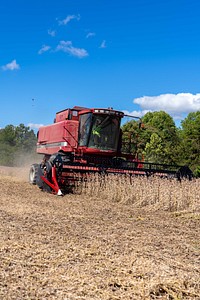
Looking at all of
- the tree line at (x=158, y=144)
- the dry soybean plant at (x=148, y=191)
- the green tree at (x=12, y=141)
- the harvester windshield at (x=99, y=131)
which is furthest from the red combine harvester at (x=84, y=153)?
the green tree at (x=12, y=141)

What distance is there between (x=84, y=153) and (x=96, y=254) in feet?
26.7

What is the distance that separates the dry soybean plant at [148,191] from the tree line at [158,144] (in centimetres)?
1114

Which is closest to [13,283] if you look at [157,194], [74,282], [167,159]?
[74,282]

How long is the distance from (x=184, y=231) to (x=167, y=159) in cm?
3083

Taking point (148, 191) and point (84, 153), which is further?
point (84, 153)

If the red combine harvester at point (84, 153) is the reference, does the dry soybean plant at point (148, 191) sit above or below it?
below

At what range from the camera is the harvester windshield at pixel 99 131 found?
12.5 meters

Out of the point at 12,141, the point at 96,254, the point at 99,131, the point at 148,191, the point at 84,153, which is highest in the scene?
the point at 12,141

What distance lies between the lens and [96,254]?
4434 mm

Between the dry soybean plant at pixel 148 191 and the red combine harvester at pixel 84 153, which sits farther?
the red combine harvester at pixel 84 153

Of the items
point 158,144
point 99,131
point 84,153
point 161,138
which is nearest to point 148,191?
point 84,153

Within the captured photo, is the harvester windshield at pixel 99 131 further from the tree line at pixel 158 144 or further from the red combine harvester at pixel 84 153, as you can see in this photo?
the tree line at pixel 158 144

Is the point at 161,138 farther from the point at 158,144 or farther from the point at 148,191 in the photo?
the point at 148,191

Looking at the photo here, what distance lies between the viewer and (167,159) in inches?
1448
